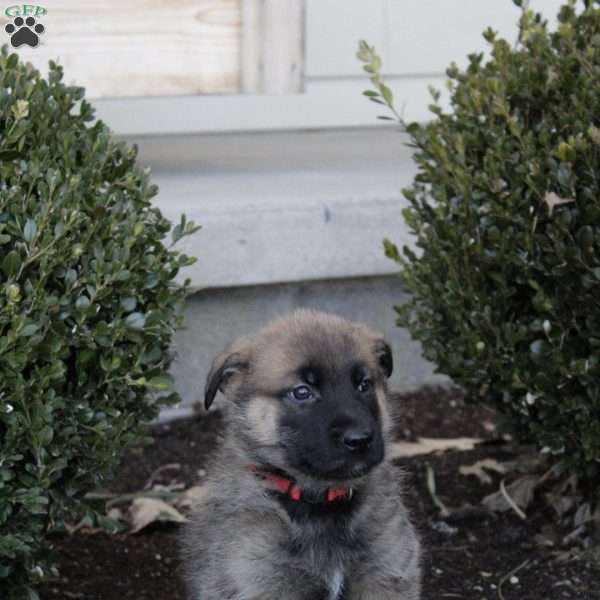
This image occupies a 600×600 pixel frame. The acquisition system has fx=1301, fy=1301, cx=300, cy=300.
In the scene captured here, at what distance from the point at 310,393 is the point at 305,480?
305mm

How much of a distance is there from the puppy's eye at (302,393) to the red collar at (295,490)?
0.97 ft

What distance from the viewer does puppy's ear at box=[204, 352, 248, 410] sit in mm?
4109

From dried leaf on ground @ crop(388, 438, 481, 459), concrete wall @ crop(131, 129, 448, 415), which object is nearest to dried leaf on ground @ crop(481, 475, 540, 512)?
dried leaf on ground @ crop(388, 438, 481, 459)

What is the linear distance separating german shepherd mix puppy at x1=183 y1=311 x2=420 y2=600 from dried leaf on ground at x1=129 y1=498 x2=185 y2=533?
1149 mm

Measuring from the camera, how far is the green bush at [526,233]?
4500 millimetres

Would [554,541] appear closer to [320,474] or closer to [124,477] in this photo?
[320,474]

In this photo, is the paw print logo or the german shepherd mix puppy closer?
the german shepherd mix puppy

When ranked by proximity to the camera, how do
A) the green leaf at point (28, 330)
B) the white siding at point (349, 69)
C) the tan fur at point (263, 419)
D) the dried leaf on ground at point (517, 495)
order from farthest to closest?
the white siding at point (349, 69), the dried leaf on ground at point (517, 495), the tan fur at point (263, 419), the green leaf at point (28, 330)

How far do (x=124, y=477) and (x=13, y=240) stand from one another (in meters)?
2.40

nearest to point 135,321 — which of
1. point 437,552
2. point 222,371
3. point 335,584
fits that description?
point 222,371

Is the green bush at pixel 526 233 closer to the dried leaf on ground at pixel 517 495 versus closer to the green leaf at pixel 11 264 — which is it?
the dried leaf on ground at pixel 517 495

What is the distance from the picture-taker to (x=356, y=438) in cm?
390

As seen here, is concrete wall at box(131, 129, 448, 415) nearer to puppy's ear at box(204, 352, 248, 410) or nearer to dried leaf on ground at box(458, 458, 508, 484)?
dried leaf on ground at box(458, 458, 508, 484)

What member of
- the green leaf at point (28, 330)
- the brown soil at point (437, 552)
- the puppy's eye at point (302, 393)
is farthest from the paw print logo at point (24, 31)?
the puppy's eye at point (302, 393)
